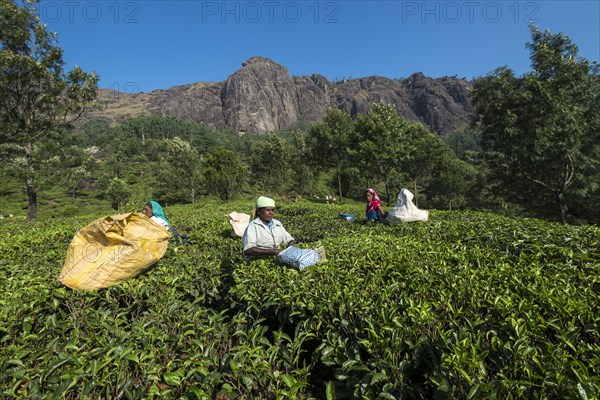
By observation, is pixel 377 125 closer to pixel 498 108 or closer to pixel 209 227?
pixel 498 108

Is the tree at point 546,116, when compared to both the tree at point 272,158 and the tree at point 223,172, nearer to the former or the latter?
the tree at point 223,172

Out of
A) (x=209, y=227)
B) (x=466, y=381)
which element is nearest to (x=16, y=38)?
(x=209, y=227)

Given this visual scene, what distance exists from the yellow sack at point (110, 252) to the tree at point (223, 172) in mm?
29464

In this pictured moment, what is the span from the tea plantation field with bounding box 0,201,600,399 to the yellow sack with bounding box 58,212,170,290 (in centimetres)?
18

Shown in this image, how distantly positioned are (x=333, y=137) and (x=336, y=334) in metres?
28.7

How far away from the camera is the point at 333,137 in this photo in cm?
2984

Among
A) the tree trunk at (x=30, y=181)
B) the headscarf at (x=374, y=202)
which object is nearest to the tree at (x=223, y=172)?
the tree trunk at (x=30, y=181)

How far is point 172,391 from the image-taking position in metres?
2.06

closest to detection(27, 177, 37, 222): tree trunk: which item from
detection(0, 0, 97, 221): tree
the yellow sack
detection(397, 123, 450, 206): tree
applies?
detection(0, 0, 97, 221): tree

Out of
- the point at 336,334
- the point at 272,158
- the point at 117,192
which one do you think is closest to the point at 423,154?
the point at 272,158

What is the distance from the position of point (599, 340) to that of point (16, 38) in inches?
908

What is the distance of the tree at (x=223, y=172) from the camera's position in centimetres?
3338

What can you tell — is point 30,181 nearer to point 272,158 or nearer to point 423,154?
point 272,158

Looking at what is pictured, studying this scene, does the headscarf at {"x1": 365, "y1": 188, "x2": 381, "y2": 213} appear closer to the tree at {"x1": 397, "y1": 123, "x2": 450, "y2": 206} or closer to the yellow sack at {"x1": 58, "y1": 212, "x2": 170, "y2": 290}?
the yellow sack at {"x1": 58, "y1": 212, "x2": 170, "y2": 290}
